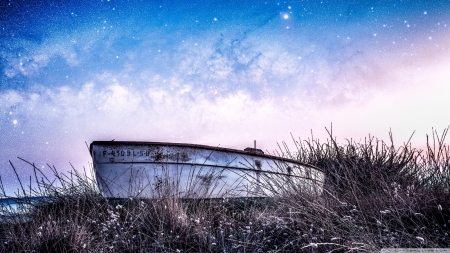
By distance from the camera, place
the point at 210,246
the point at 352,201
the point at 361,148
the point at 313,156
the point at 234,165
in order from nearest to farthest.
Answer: the point at 210,246 → the point at 352,201 → the point at 234,165 → the point at 361,148 → the point at 313,156

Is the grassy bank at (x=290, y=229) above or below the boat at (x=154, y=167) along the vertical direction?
below

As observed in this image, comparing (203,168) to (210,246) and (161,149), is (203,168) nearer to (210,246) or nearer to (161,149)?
(161,149)

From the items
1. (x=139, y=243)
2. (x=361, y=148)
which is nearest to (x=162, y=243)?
(x=139, y=243)

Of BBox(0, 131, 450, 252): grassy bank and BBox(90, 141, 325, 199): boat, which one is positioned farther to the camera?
BBox(90, 141, 325, 199): boat

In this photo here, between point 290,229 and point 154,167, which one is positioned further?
point 154,167

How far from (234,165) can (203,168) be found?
2.07ft

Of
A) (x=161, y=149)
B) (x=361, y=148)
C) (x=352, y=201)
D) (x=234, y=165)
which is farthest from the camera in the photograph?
(x=361, y=148)

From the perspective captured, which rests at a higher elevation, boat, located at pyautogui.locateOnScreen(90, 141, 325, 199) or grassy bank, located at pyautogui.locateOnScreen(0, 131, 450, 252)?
boat, located at pyautogui.locateOnScreen(90, 141, 325, 199)

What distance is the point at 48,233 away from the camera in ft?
12.7

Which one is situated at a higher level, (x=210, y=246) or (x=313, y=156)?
(x=313, y=156)

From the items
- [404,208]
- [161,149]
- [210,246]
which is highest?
[161,149]

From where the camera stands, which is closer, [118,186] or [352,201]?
[352,201]

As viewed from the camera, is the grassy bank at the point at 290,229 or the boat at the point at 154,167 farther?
the boat at the point at 154,167

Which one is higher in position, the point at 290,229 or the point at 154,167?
the point at 154,167
